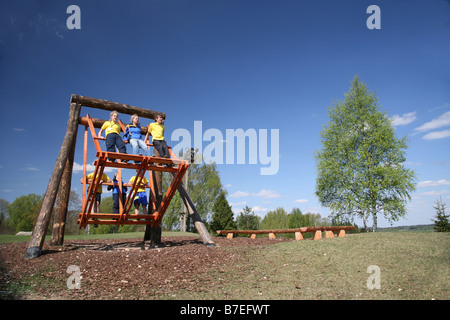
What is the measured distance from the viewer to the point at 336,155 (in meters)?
21.8

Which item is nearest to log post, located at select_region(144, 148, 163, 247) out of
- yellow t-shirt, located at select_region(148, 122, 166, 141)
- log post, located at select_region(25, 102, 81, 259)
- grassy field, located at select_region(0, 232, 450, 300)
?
yellow t-shirt, located at select_region(148, 122, 166, 141)

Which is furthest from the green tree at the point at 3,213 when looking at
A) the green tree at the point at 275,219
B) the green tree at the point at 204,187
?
the green tree at the point at 275,219

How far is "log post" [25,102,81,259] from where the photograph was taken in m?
7.64

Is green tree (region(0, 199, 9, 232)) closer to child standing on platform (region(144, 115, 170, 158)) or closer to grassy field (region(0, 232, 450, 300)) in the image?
child standing on platform (region(144, 115, 170, 158))

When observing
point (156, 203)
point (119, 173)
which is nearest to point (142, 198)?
point (156, 203)

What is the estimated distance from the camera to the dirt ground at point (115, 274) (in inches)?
201

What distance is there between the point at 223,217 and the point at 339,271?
20.0m

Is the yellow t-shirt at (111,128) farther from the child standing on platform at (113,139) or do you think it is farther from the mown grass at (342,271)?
the mown grass at (342,271)

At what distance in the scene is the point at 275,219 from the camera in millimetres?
46594

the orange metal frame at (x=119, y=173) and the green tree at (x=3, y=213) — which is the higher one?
the orange metal frame at (x=119, y=173)

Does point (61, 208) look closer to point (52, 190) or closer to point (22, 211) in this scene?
point (52, 190)

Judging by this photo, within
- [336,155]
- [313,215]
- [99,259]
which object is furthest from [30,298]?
[313,215]

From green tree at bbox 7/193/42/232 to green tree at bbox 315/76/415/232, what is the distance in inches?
1736

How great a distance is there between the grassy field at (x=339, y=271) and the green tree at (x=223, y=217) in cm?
1723
